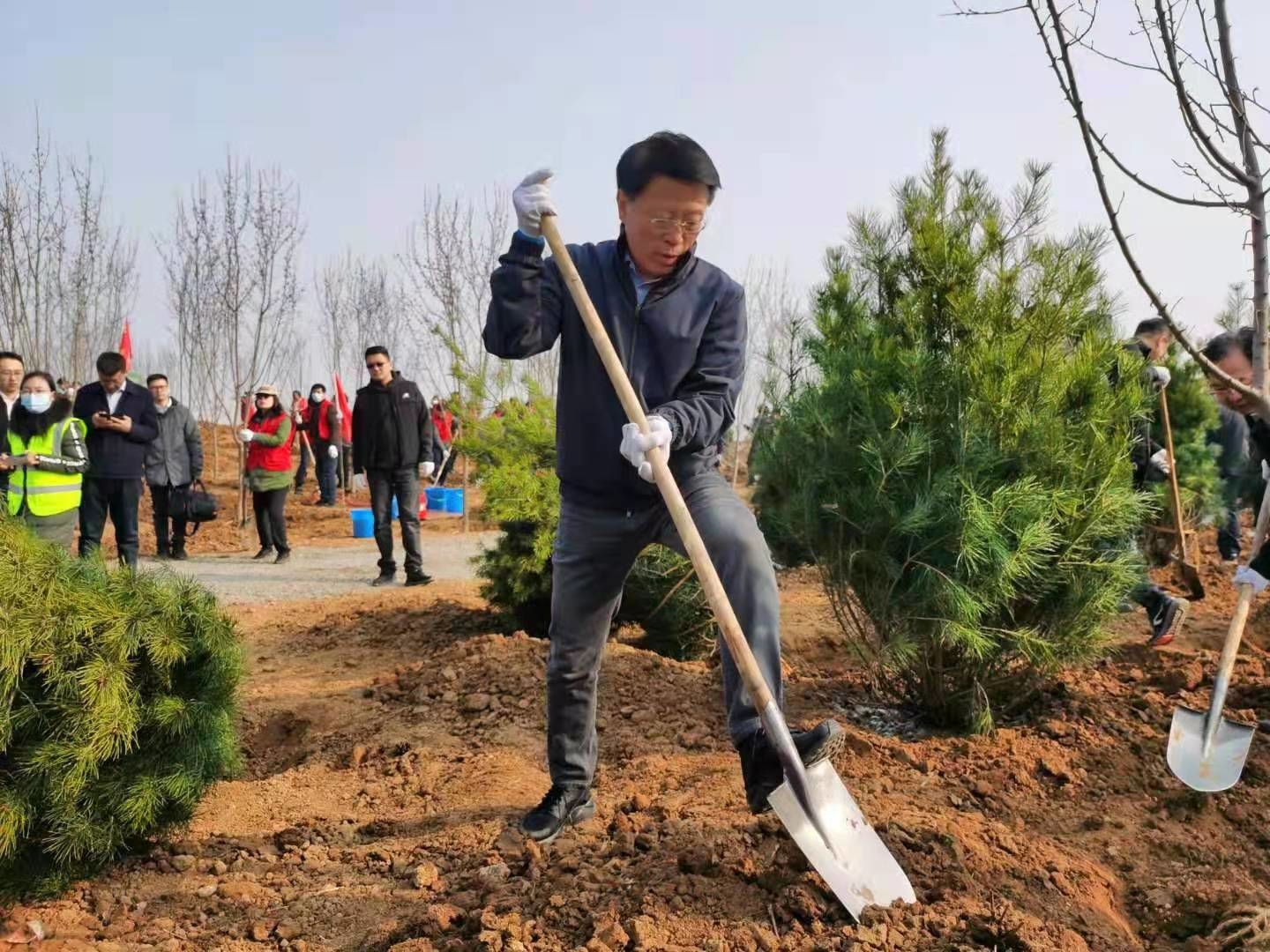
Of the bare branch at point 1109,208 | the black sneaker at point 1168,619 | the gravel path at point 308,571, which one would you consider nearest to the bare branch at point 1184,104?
the bare branch at point 1109,208

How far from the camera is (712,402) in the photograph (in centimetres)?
263

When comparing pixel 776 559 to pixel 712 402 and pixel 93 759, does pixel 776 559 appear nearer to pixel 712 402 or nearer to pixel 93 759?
pixel 712 402

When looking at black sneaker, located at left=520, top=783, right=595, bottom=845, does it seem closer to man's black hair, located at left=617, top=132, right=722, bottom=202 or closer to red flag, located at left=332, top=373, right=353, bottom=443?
man's black hair, located at left=617, top=132, right=722, bottom=202

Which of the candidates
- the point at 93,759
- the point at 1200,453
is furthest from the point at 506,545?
the point at 1200,453

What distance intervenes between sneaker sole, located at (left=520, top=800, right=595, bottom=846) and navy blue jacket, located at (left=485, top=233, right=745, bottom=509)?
939 millimetres

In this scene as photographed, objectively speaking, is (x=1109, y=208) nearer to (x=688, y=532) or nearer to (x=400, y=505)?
(x=688, y=532)

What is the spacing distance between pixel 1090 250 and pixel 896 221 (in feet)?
2.45

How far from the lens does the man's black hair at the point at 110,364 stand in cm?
714

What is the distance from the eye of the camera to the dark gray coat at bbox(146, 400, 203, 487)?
9.13 m

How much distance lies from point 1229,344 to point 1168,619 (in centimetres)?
188

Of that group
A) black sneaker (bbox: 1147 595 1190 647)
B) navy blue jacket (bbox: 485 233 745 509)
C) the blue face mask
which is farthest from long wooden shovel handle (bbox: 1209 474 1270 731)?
the blue face mask

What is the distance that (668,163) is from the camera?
8.13 feet

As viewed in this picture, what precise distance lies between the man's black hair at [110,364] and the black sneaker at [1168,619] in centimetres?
717

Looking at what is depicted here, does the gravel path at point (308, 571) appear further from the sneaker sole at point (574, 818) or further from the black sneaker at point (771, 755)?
the black sneaker at point (771, 755)
